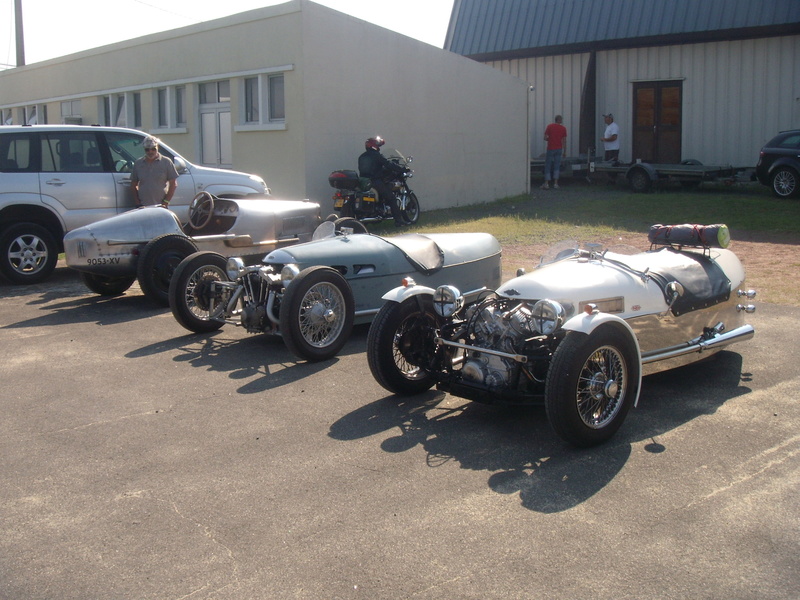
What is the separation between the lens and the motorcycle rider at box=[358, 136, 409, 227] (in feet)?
52.3

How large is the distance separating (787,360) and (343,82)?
11.8 meters

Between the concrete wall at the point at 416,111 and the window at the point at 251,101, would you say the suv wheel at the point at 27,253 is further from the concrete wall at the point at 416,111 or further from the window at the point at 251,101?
the window at the point at 251,101

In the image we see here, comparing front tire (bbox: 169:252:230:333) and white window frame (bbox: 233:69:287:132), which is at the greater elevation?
white window frame (bbox: 233:69:287:132)

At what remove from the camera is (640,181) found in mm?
20641

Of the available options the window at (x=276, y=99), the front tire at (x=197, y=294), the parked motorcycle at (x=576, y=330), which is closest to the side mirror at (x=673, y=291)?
the parked motorcycle at (x=576, y=330)

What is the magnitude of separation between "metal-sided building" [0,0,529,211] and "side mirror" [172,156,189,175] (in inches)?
170

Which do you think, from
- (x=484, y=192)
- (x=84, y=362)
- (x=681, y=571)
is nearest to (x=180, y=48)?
(x=484, y=192)

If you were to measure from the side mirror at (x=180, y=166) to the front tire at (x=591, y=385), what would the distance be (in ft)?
26.9

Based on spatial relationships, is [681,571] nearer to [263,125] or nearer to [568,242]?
[568,242]

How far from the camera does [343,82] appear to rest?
54.5 ft

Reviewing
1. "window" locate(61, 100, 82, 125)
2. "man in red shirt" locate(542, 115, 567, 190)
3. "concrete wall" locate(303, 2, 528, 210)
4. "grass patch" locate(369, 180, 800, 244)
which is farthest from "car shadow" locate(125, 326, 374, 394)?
"window" locate(61, 100, 82, 125)

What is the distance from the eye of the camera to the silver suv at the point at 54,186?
35.4 ft

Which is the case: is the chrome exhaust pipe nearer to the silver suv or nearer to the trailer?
the silver suv

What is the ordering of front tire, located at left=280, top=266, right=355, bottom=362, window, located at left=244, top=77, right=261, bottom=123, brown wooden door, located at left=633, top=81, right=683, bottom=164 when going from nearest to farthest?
1. front tire, located at left=280, top=266, right=355, bottom=362
2. window, located at left=244, top=77, right=261, bottom=123
3. brown wooden door, located at left=633, top=81, right=683, bottom=164
